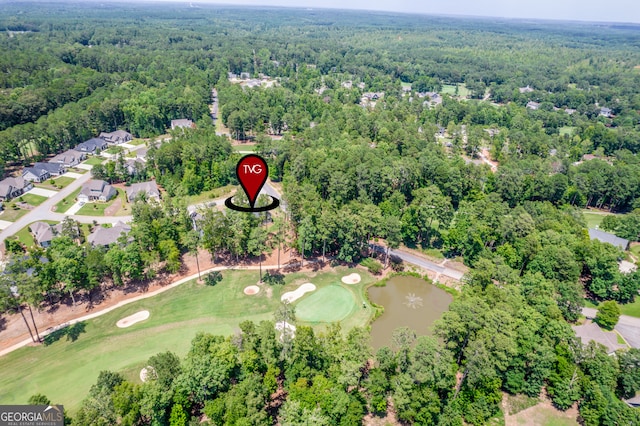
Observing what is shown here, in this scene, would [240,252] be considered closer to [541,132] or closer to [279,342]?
[279,342]

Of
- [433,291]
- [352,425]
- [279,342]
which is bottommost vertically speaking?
[433,291]

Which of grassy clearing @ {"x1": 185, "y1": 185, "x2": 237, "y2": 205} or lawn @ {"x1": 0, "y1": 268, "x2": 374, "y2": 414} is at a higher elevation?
grassy clearing @ {"x1": 185, "y1": 185, "x2": 237, "y2": 205}

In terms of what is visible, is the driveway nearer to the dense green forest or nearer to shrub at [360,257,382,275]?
the dense green forest

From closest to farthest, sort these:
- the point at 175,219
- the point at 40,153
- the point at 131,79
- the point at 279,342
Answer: the point at 279,342 → the point at 175,219 → the point at 40,153 → the point at 131,79

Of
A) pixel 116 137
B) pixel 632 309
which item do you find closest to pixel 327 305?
pixel 632 309

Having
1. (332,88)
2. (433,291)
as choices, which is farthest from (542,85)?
(433,291)

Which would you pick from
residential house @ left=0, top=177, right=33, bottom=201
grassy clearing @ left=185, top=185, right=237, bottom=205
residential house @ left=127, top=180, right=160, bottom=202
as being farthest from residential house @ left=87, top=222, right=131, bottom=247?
residential house @ left=0, top=177, right=33, bottom=201
